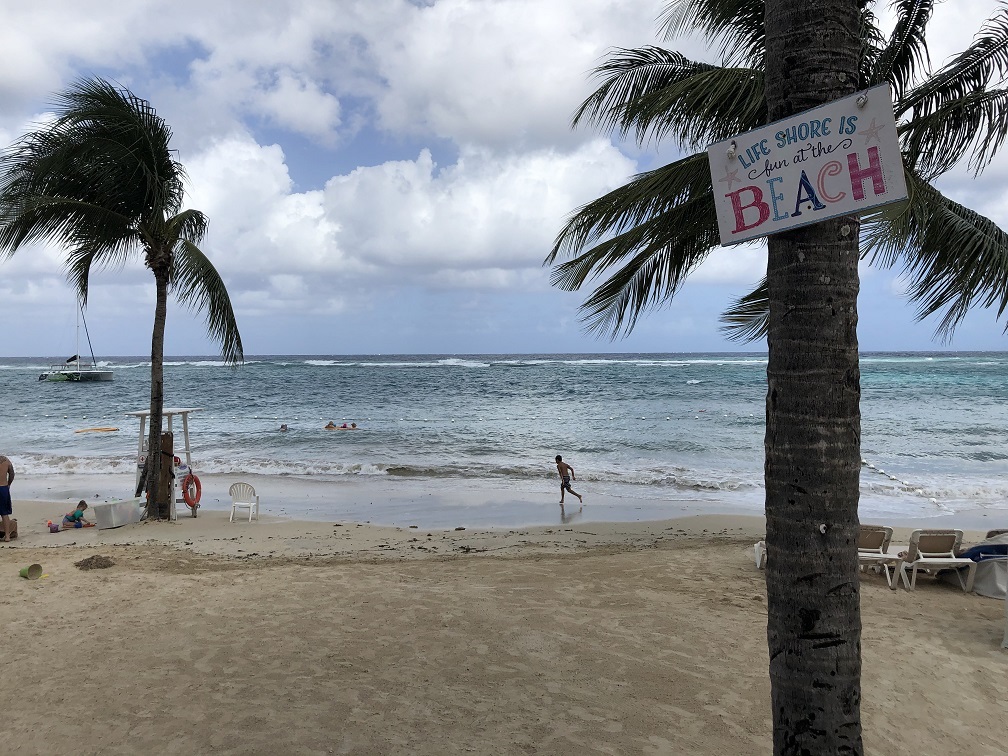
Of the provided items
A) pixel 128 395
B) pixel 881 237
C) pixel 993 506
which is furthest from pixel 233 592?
pixel 128 395

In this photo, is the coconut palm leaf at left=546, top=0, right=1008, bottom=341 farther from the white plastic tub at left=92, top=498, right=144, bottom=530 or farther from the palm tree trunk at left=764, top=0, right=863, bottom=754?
the white plastic tub at left=92, top=498, right=144, bottom=530

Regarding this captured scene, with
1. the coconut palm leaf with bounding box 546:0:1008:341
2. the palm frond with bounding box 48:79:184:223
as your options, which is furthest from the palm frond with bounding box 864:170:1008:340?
the palm frond with bounding box 48:79:184:223

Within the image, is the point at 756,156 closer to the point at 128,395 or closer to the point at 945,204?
the point at 945,204

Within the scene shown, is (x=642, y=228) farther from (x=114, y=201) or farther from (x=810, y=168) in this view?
(x=114, y=201)

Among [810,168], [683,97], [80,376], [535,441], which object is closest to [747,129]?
[683,97]

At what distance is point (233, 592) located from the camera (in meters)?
6.37

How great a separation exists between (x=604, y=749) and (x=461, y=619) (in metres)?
2.15

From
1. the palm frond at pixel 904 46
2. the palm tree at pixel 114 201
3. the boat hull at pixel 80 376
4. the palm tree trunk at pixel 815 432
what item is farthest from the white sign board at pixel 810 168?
the boat hull at pixel 80 376

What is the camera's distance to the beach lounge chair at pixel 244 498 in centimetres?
1124

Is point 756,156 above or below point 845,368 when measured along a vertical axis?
above

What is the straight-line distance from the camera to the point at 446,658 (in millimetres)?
4766

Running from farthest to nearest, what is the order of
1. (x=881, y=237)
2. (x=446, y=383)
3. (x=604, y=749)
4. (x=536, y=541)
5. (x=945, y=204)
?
(x=446, y=383), (x=536, y=541), (x=945, y=204), (x=881, y=237), (x=604, y=749)

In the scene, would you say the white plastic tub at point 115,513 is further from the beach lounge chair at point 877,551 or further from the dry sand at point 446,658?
the beach lounge chair at point 877,551

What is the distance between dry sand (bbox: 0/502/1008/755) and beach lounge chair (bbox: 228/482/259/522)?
3120 millimetres
